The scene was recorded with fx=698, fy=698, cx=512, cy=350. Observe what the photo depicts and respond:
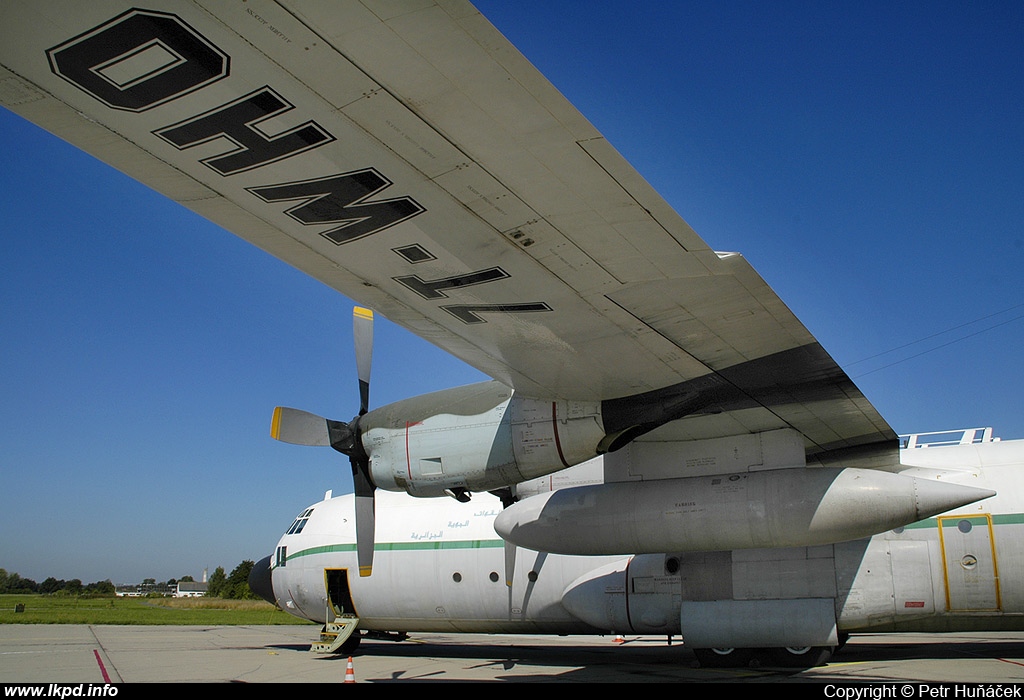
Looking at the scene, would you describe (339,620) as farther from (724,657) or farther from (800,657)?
(800,657)

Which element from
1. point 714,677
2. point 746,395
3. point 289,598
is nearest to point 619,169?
point 746,395

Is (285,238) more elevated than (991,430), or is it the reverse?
(285,238)

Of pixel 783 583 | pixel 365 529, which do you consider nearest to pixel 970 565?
pixel 783 583

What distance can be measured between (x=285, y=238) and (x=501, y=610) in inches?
382

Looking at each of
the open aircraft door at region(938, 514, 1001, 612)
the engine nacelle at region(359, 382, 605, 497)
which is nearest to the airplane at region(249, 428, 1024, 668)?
the open aircraft door at region(938, 514, 1001, 612)

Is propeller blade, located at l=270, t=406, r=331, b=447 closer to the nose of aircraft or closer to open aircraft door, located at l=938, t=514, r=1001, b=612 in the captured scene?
the nose of aircraft

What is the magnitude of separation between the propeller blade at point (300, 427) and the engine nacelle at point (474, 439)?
822mm

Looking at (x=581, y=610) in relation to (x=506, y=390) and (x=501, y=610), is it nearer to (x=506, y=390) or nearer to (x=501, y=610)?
(x=501, y=610)

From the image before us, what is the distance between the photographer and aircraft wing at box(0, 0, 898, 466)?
134 inches

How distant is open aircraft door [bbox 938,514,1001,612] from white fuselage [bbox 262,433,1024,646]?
0.01 meters

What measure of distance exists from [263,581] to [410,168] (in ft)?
49.5

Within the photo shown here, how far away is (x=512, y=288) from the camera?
5.84 metres

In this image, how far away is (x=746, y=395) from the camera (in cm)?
810

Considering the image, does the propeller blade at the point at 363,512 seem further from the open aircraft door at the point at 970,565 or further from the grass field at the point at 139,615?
the grass field at the point at 139,615
